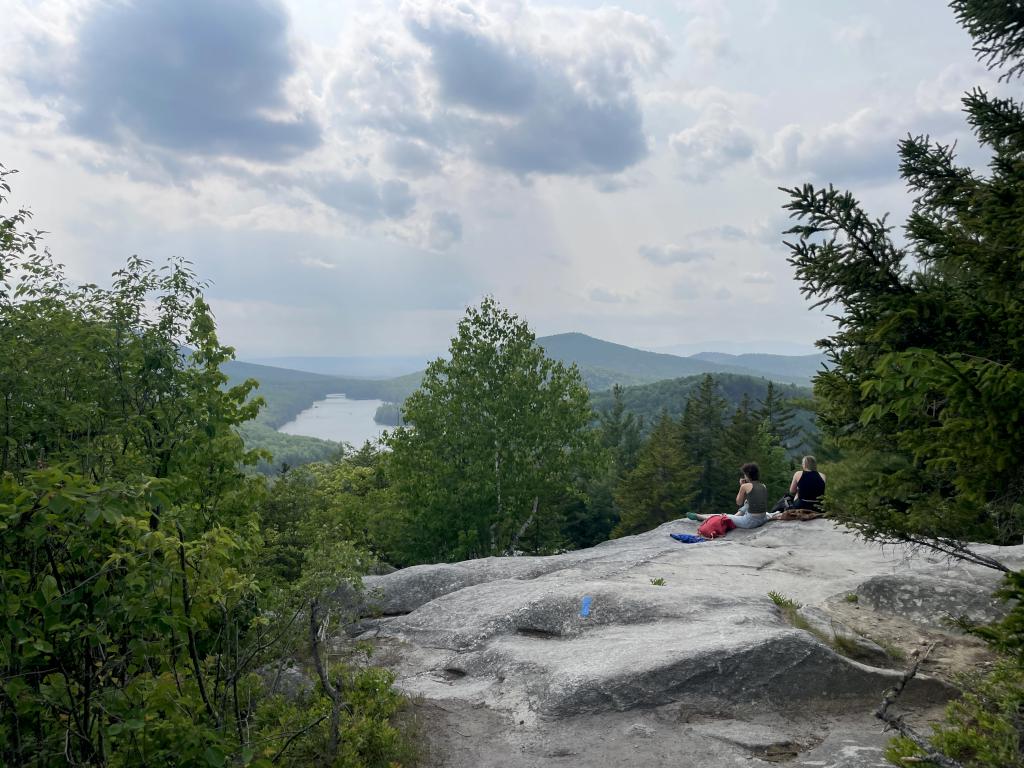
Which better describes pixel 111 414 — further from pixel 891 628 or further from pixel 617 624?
pixel 891 628

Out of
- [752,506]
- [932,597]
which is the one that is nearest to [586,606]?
[932,597]

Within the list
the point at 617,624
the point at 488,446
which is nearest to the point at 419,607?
the point at 617,624

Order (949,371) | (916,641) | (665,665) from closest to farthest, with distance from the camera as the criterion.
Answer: (949,371), (665,665), (916,641)

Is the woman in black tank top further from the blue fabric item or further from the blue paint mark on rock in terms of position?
the blue paint mark on rock

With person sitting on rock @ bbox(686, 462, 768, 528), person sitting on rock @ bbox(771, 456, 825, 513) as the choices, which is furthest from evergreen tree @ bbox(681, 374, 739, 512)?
person sitting on rock @ bbox(686, 462, 768, 528)

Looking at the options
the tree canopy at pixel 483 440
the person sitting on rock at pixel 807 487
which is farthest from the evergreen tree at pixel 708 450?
the person sitting on rock at pixel 807 487

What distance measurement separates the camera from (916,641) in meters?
8.94

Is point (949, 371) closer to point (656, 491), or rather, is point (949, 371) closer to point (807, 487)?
point (807, 487)

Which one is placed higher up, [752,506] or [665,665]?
[752,506]

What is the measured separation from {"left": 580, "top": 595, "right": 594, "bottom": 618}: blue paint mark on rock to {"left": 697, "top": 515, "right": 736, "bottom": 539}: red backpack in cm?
775

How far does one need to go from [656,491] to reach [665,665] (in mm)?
40552

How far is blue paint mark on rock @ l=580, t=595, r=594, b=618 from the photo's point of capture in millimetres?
10355

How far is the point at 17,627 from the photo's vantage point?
A: 3.39 metres

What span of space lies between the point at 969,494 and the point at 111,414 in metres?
8.04
